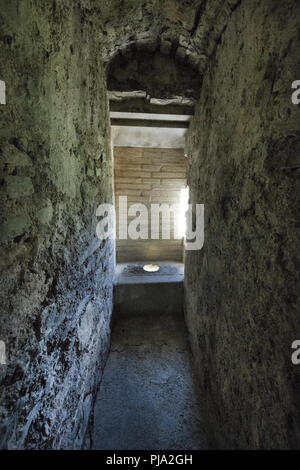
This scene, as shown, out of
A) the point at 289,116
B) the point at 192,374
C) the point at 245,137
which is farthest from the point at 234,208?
the point at 192,374

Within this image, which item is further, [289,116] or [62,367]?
[62,367]

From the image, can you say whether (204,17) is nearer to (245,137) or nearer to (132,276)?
(245,137)

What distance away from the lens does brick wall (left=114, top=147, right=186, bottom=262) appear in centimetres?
369

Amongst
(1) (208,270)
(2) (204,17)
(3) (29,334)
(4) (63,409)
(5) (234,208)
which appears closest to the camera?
(3) (29,334)

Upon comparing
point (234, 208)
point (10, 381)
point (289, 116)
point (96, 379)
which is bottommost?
point (96, 379)

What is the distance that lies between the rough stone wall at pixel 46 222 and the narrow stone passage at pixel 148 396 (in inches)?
10.7

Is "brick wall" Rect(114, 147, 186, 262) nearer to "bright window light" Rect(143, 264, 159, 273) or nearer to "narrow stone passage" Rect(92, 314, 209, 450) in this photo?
"bright window light" Rect(143, 264, 159, 273)

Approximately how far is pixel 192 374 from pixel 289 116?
2201mm

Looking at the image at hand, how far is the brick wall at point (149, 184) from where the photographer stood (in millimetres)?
3693

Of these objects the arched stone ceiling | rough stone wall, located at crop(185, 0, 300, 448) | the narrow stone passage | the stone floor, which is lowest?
the narrow stone passage

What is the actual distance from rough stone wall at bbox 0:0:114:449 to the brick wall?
6.72 feet

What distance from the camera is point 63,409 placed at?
1.09 meters

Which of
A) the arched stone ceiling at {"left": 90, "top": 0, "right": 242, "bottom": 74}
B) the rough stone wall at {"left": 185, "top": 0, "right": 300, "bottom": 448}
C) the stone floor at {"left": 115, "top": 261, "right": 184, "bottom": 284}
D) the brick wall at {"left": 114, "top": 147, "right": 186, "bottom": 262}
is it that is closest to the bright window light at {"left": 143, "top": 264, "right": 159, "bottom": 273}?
the stone floor at {"left": 115, "top": 261, "right": 184, "bottom": 284}

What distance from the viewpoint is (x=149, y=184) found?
3.78 metres
